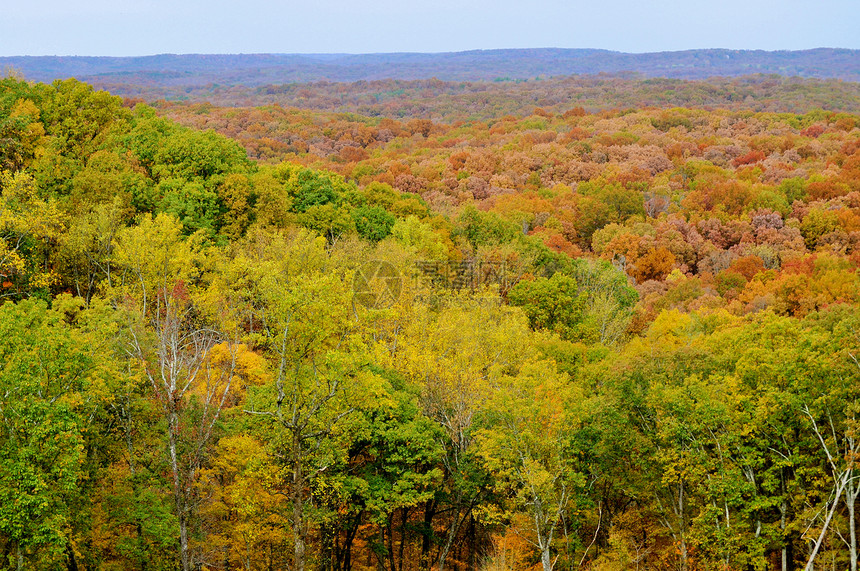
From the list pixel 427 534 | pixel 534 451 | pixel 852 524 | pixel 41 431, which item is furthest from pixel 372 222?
pixel 852 524

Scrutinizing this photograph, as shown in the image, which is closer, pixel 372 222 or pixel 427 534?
pixel 427 534

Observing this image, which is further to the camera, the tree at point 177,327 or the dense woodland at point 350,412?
the tree at point 177,327

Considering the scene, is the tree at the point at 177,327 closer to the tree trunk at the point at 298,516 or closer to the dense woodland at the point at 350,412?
the dense woodland at the point at 350,412

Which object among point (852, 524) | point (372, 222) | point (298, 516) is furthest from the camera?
point (372, 222)

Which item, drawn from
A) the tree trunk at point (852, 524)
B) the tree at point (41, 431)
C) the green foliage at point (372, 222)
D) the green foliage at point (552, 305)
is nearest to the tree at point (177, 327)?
the tree at point (41, 431)

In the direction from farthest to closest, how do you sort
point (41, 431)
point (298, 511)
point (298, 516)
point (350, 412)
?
point (350, 412) → point (298, 511) → point (298, 516) → point (41, 431)

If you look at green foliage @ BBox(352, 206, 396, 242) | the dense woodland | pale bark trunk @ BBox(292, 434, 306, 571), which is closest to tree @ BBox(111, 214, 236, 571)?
the dense woodland

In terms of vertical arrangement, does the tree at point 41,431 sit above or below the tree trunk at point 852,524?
above

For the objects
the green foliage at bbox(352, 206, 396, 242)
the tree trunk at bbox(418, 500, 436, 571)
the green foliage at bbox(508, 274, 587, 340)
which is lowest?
the tree trunk at bbox(418, 500, 436, 571)

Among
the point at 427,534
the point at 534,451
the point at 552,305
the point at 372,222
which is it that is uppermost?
the point at 372,222

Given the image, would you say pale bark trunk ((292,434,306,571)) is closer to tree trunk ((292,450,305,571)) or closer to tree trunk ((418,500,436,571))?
tree trunk ((292,450,305,571))

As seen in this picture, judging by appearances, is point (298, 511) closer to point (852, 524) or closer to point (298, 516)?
point (298, 516)

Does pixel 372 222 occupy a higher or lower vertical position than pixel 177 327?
lower

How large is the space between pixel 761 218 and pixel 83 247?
9456cm
